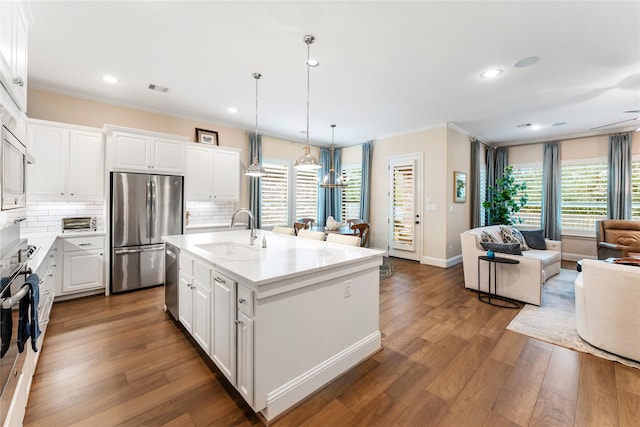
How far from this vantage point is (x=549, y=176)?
657cm

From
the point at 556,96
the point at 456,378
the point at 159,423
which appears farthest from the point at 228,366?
the point at 556,96

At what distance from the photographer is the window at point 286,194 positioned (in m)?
6.44

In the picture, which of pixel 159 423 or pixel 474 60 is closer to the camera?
pixel 159 423

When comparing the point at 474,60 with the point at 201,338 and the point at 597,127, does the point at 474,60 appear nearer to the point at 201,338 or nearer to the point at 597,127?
the point at 201,338

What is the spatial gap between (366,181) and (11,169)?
625cm

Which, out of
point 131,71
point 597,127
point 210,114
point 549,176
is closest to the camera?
point 131,71

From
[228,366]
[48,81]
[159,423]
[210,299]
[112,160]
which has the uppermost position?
[48,81]

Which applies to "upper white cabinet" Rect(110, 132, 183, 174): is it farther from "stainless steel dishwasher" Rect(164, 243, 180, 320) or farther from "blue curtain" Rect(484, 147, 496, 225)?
"blue curtain" Rect(484, 147, 496, 225)

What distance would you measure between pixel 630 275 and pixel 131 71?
5.68 m

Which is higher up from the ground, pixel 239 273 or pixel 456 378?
pixel 239 273

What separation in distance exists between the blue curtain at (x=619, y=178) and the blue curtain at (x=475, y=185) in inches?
96.8

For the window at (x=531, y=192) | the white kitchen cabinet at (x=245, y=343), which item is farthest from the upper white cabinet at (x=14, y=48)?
the window at (x=531, y=192)

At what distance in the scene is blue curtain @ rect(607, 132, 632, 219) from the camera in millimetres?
5652

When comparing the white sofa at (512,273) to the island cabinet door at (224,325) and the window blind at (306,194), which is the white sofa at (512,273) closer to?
the island cabinet door at (224,325)
